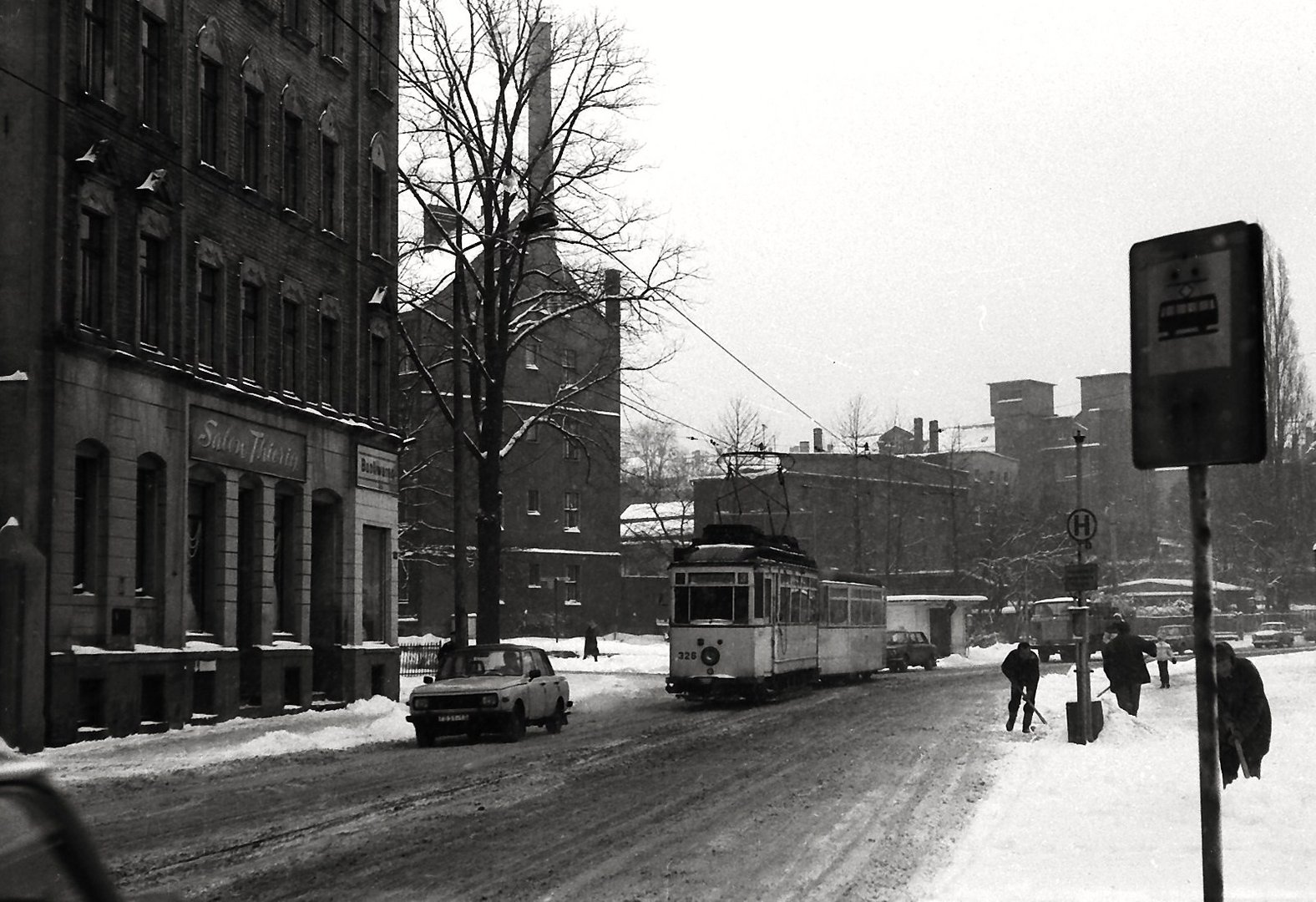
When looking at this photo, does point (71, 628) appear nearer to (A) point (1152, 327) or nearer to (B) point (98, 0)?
(B) point (98, 0)

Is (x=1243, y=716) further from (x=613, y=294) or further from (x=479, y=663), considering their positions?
(x=613, y=294)

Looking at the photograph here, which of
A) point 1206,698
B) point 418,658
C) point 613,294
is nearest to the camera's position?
point 1206,698

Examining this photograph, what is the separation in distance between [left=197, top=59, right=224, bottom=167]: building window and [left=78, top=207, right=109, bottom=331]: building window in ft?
12.4

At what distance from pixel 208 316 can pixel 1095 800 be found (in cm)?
1883

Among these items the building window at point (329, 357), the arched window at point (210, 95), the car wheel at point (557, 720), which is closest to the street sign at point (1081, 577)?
the car wheel at point (557, 720)

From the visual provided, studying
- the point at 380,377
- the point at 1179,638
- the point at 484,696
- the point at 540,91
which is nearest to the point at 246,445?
the point at 380,377

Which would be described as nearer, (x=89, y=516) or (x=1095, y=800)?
(x=1095, y=800)

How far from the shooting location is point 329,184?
107 ft

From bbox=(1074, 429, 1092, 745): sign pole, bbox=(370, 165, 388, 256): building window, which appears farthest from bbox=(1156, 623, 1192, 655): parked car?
bbox=(1074, 429, 1092, 745): sign pole

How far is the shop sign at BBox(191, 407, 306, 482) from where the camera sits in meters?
26.8

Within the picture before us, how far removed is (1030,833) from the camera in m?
12.2

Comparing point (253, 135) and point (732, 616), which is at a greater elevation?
point (253, 135)

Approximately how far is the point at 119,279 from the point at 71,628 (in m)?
5.56

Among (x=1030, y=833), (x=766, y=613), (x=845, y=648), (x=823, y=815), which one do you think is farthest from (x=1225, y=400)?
(x=845, y=648)
